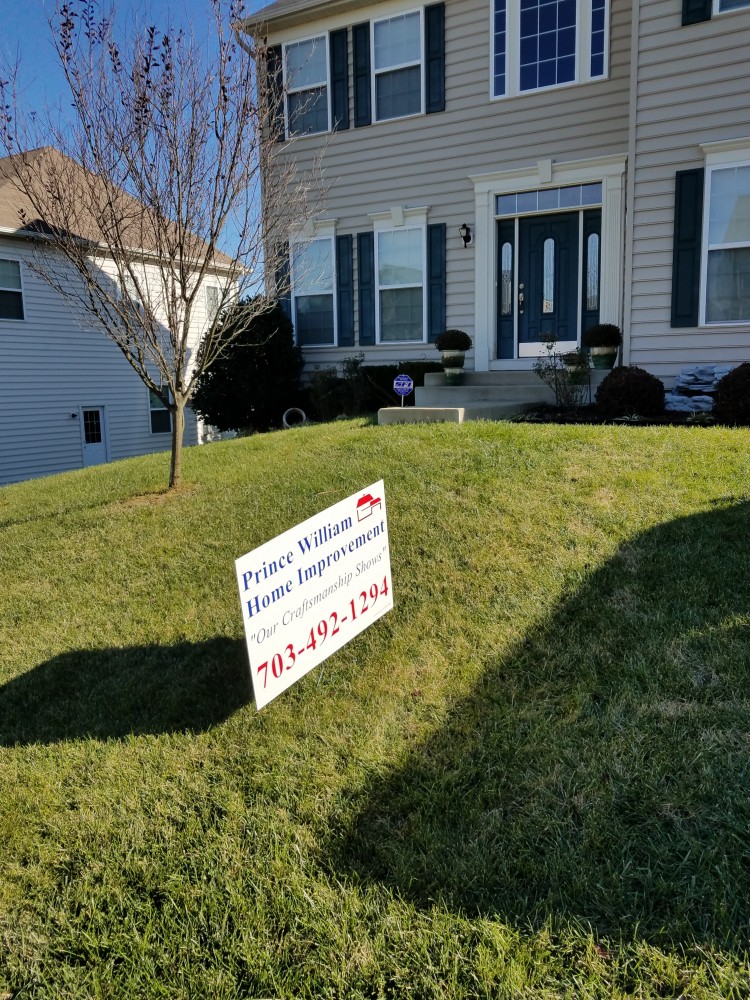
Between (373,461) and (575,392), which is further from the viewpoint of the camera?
(575,392)

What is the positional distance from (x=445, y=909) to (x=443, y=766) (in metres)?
0.65

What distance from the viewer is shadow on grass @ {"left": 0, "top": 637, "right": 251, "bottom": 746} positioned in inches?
136

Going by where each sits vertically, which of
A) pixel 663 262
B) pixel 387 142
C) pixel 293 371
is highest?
pixel 387 142

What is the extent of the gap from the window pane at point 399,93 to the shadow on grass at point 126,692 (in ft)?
32.4

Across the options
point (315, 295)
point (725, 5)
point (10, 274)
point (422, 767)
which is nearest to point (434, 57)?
point (315, 295)

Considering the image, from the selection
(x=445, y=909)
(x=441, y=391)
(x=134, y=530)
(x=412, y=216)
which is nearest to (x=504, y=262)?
(x=412, y=216)

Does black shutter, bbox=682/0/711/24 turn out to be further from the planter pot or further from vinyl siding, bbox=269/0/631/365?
the planter pot

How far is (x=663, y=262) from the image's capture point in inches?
339

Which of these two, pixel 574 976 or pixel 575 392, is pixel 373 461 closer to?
pixel 575 392

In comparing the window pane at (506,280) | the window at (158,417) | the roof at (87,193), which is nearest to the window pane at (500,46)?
the window pane at (506,280)

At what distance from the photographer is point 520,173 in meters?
10.2

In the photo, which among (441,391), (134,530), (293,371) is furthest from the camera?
(293,371)

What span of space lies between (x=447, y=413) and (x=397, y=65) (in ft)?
22.0

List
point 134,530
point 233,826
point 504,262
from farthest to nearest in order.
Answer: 1. point 504,262
2. point 134,530
3. point 233,826
